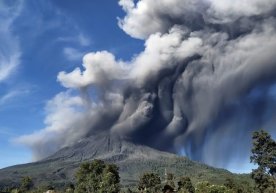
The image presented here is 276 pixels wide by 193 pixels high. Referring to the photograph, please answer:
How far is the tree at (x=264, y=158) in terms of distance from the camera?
420 ft

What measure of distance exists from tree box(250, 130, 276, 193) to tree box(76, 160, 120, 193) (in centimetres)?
4371

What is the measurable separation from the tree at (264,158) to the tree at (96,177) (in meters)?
43.7

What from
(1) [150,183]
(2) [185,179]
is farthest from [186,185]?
(1) [150,183]

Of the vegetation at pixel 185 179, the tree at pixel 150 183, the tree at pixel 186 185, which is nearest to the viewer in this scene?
the vegetation at pixel 185 179

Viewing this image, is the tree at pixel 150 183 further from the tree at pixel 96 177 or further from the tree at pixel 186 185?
the tree at pixel 96 177

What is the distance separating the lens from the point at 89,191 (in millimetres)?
147000

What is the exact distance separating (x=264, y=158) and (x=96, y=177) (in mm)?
56529

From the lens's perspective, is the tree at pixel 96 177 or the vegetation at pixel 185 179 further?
the tree at pixel 96 177

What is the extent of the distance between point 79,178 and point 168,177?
3389cm

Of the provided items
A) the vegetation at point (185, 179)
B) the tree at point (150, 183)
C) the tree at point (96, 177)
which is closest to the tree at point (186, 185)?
the vegetation at point (185, 179)

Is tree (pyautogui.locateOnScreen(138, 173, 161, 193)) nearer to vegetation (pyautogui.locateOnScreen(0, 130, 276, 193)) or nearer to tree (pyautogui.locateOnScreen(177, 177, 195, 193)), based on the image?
vegetation (pyautogui.locateOnScreen(0, 130, 276, 193))

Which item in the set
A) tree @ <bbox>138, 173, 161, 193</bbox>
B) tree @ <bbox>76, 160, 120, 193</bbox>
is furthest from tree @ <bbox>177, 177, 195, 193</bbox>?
tree @ <bbox>76, 160, 120, 193</bbox>

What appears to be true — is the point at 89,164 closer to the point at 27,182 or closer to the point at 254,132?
the point at 27,182

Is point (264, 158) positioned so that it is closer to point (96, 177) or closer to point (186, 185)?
point (186, 185)
